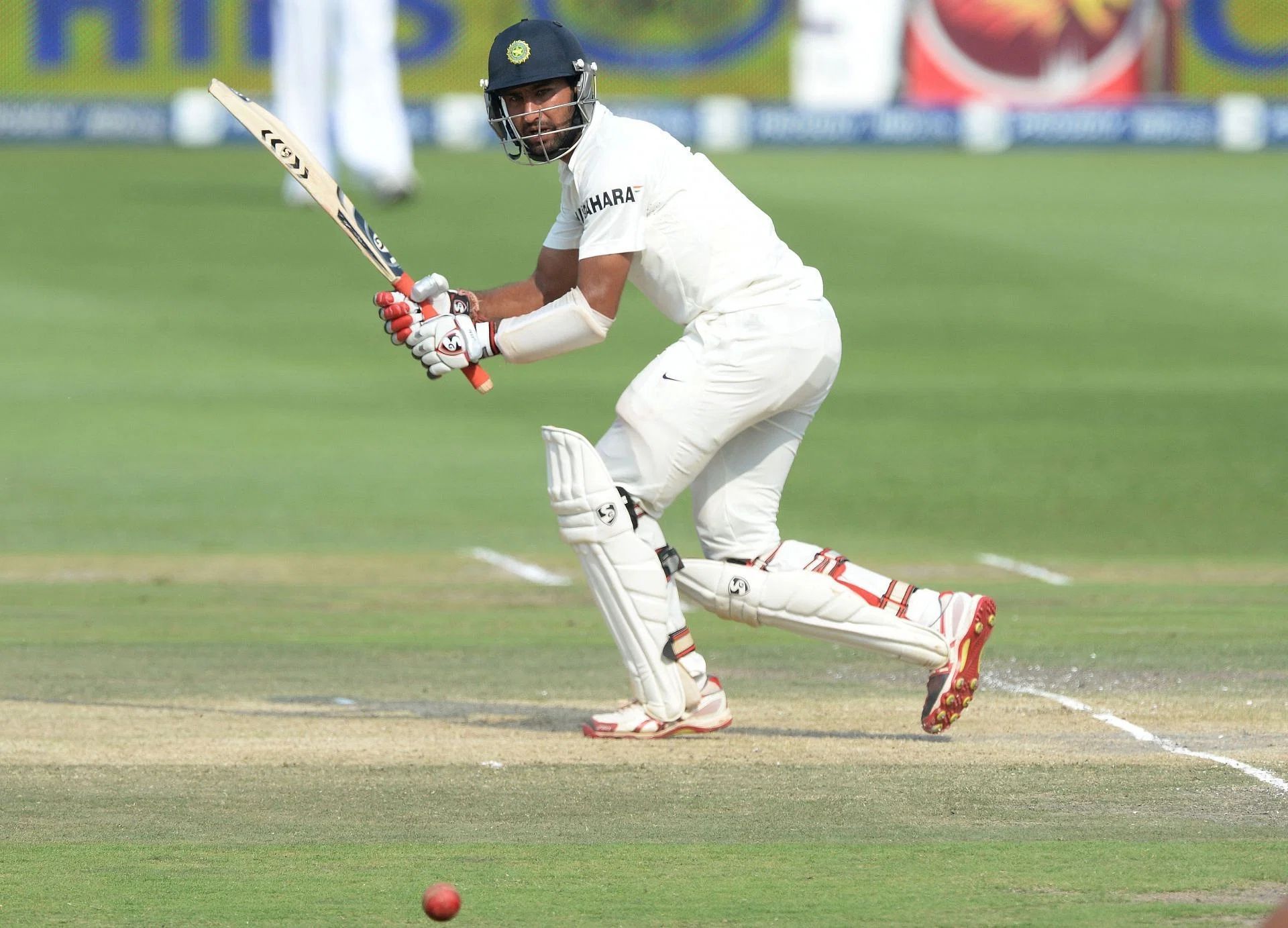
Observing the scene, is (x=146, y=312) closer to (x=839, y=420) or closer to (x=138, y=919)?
(x=839, y=420)

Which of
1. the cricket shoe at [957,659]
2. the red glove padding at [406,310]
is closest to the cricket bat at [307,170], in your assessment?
the red glove padding at [406,310]

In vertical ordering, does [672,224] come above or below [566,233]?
above

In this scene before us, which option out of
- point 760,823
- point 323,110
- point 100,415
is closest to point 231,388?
point 100,415

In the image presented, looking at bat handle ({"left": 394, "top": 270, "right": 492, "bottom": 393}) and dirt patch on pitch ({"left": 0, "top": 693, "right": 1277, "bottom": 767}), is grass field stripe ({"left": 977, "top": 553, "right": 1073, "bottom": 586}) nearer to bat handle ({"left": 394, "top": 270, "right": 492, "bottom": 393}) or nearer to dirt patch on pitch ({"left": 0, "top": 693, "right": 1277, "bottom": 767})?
dirt patch on pitch ({"left": 0, "top": 693, "right": 1277, "bottom": 767})

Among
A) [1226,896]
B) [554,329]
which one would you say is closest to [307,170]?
[554,329]

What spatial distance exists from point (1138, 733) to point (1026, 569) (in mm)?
4326

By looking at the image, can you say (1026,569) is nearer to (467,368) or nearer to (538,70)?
(467,368)

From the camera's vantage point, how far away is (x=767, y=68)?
2875 centimetres

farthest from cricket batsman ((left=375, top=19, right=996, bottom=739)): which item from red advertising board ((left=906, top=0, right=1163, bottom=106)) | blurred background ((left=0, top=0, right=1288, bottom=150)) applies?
red advertising board ((left=906, top=0, right=1163, bottom=106))

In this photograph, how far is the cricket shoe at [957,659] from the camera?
5.87m

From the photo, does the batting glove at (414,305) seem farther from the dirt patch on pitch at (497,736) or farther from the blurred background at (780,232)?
the blurred background at (780,232)

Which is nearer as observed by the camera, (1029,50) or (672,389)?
(672,389)

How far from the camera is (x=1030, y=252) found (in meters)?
22.2

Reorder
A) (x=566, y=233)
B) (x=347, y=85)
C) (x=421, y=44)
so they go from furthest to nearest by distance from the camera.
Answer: (x=421, y=44), (x=347, y=85), (x=566, y=233)
